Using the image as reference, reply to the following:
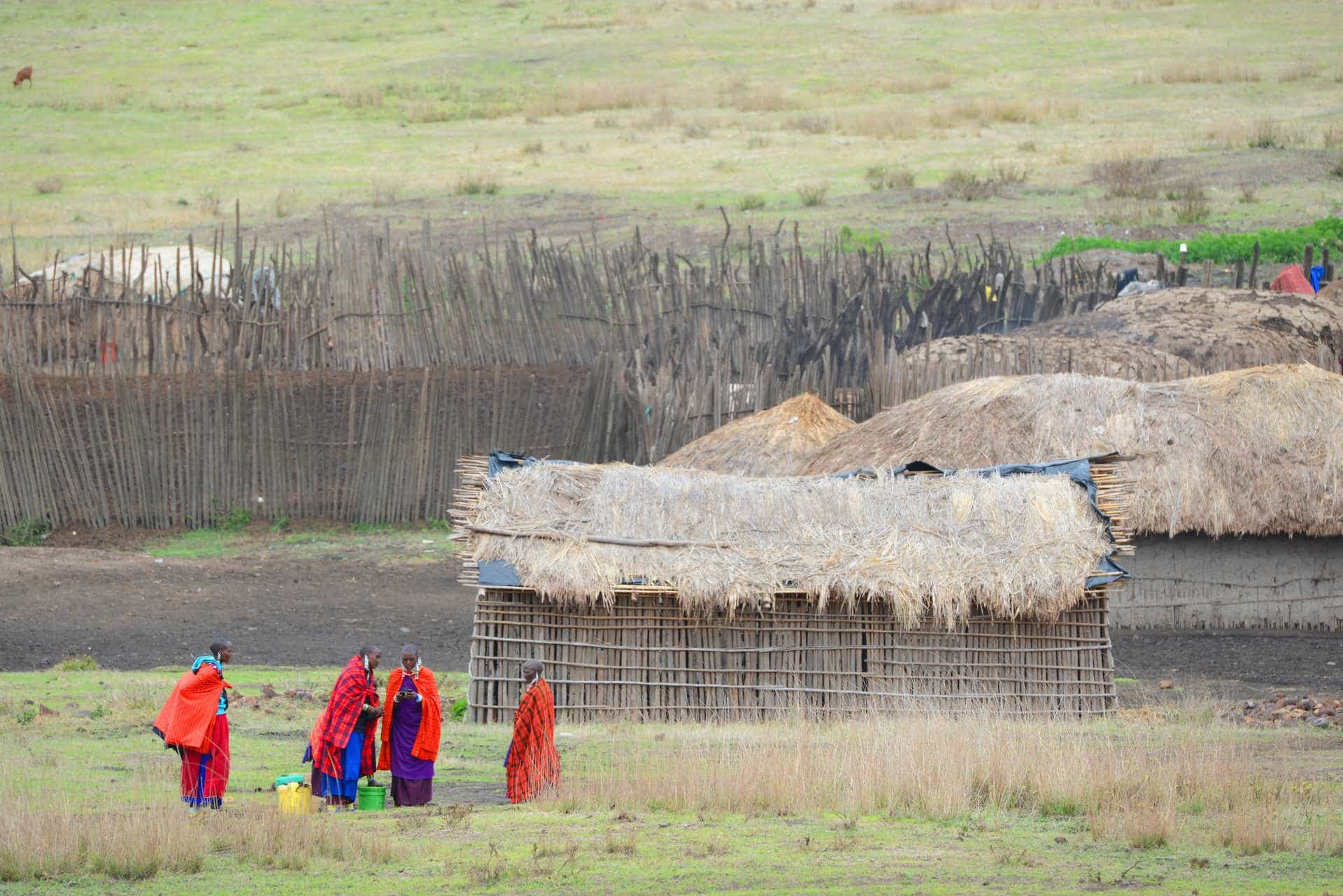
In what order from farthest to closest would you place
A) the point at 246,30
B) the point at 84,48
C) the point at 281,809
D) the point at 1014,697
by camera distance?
the point at 246,30, the point at 84,48, the point at 1014,697, the point at 281,809

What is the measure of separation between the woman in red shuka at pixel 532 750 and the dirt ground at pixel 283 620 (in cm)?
496

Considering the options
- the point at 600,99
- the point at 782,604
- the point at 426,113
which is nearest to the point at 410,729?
the point at 782,604

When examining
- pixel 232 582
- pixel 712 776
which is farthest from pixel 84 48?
pixel 712 776

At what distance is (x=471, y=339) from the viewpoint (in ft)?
66.6

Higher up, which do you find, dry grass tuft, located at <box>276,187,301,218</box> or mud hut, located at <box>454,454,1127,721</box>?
dry grass tuft, located at <box>276,187,301,218</box>

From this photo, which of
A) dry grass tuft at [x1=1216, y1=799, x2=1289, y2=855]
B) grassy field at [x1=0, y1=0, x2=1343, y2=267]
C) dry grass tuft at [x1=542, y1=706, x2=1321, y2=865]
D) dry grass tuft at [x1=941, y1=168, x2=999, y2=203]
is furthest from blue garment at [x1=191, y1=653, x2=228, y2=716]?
dry grass tuft at [x1=941, y1=168, x2=999, y2=203]

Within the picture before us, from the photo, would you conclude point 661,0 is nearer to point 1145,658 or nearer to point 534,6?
point 534,6

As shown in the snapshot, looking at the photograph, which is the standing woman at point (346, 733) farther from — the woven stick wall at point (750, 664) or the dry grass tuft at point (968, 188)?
the dry grass tuft at point (968, 188)

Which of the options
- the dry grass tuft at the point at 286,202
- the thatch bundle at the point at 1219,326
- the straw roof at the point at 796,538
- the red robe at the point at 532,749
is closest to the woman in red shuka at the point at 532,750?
the red robe at the point at 532,749

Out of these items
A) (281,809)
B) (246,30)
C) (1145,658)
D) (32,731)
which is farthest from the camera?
(246,30)

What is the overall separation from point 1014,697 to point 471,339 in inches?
369

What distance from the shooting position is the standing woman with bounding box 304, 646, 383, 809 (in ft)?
30.8

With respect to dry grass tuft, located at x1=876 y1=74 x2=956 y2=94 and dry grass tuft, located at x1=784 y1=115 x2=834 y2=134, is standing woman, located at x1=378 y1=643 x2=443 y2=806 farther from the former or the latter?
Answer: dry grass tuft, located at x1=876 y1=74 x2=956 y2=94

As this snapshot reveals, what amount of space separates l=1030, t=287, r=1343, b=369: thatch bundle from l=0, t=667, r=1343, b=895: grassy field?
920 centimetres
